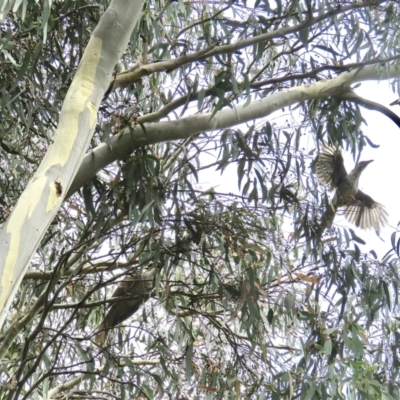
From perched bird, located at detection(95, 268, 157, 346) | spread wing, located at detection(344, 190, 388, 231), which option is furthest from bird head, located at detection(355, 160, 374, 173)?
perched bird, located at detection(95, 268, 157, 346)

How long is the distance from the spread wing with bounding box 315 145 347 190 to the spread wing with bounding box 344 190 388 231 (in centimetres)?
35

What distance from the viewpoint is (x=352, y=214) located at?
3746 mm

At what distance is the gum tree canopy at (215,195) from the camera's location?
2.26 m

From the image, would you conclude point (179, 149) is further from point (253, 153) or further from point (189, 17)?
point (189, 17)

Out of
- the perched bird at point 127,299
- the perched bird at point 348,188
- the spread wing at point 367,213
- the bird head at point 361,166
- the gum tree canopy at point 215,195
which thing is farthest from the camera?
the spread wing at point 367,213

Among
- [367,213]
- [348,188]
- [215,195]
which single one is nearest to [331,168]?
[348,188]

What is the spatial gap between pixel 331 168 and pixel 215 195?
3.14 feet

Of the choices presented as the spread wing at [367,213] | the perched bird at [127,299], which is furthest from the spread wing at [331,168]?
the perched bird at [127,299]

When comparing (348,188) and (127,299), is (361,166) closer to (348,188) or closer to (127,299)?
(348,188)

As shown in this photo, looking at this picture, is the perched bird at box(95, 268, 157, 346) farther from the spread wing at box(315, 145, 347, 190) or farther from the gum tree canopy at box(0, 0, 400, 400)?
the spread wing at box(315, 145, 347, 190)

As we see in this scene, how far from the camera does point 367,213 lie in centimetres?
370

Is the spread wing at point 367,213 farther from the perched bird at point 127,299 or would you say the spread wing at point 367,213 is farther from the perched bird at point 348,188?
the perched bird at point 127,299

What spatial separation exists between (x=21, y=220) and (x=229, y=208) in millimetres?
1037

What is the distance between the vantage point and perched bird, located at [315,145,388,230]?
3189 millimetres
